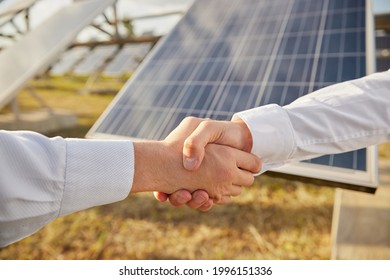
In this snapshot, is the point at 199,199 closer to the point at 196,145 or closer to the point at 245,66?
the point at 196,145

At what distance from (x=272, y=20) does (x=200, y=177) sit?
281cm

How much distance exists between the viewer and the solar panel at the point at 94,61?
1366 cm

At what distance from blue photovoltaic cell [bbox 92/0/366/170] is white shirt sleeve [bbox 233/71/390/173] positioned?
0.38m

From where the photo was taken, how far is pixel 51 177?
1208mm

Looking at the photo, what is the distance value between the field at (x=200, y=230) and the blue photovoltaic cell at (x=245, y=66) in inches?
42.8

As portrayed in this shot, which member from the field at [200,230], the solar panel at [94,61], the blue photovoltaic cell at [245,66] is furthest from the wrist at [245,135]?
the solar panel at [94,61]

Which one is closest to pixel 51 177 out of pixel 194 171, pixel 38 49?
pixel 194 171

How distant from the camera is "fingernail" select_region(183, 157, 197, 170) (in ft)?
4.98

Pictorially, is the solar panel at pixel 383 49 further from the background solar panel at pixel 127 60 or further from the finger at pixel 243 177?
the background solar panel at pixel 127 60

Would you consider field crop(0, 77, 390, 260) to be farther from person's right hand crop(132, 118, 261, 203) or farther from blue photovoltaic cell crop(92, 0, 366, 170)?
person's right hand crop(132, 118, 261, 203)

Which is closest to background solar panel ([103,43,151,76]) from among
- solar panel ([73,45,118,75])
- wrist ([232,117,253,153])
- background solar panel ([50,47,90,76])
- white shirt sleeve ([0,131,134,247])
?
solar panel ([73,45,118,75])

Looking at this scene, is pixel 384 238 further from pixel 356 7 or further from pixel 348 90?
pixel 356 7

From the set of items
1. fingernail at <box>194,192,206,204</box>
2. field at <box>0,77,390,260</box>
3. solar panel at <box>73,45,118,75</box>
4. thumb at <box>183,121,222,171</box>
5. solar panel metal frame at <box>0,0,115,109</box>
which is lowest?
solar panel at <box>73,45,118,75</box>

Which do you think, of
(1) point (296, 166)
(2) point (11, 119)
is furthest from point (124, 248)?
(2) point (11, 119)
